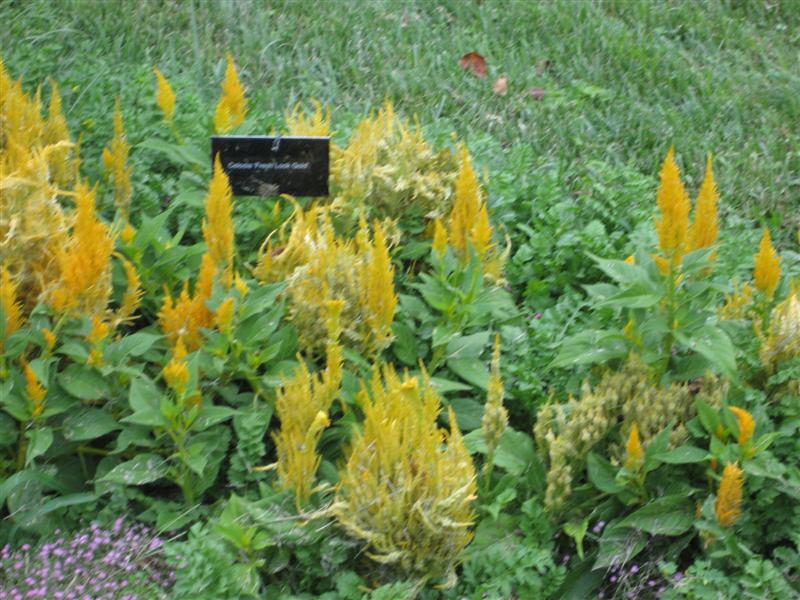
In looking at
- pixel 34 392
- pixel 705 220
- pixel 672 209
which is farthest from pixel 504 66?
pixel 34 392

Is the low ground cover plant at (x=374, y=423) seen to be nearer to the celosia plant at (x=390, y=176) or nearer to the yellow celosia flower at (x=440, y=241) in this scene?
the yellow celosia flower at (x=440, y=241)

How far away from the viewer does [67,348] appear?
308cm

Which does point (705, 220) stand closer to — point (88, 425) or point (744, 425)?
point (744, 425)

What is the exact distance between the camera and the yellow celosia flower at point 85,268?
9.86 ft

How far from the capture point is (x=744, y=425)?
2.84 m

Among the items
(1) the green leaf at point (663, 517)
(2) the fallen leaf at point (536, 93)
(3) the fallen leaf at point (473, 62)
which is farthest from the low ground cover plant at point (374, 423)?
(3) the fallen leaf at point (473, 62)

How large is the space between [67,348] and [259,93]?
2189 millimetres

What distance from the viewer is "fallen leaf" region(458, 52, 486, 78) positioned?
538 cm

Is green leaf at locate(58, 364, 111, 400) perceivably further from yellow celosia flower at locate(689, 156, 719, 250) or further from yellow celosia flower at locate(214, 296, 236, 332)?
yellow celosia flower at locate(689, 156, 719, 250)

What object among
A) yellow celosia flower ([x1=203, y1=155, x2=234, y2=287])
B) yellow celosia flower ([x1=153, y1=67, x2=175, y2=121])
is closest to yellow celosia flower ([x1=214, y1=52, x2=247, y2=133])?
yellow celosia flower ([x1=153, y1=67, x2=175, y2=121])

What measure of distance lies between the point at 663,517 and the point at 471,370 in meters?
0.73

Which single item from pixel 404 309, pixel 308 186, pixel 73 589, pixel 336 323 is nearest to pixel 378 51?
pixel 308 186

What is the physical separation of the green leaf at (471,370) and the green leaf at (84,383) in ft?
3.39

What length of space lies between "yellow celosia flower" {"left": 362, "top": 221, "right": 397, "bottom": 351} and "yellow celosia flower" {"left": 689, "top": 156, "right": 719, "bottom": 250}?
85cm
